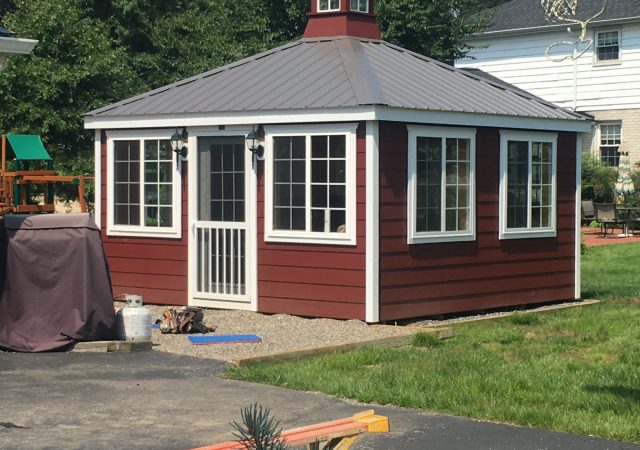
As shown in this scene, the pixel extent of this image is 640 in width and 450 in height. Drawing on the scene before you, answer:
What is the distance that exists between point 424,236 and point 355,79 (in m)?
2.15

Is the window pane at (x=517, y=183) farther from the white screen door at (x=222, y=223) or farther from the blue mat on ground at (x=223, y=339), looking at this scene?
the blue mat on ground at (x=223, y=339)

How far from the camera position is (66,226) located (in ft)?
44.3

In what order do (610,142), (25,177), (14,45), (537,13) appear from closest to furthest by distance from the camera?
(14,45), (25,177), (610,142), (537,13)

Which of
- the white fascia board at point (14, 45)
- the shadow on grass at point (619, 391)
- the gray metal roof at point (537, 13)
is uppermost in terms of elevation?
the gray metal roof at point (537, 13)

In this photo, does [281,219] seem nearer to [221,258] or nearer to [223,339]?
[221,258]

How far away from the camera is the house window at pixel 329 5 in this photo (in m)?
18.3

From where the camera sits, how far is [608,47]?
1428 inches

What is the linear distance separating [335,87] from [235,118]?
1343 mm

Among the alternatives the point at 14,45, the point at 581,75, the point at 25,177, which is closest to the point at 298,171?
the point at 14,45

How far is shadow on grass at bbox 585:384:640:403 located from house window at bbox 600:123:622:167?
2545cm

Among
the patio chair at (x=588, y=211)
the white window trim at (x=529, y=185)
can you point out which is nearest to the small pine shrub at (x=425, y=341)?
the white window trim at (x=529, y=185)

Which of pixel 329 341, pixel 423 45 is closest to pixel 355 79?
pixel 329 341

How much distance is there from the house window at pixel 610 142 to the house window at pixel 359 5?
1845cm

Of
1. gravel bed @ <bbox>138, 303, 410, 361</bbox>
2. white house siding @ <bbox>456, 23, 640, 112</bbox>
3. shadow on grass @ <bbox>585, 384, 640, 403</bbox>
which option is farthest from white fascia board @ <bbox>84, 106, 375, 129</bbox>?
white house siding @ <bbox>456, 23, 640, 112</bbox>
